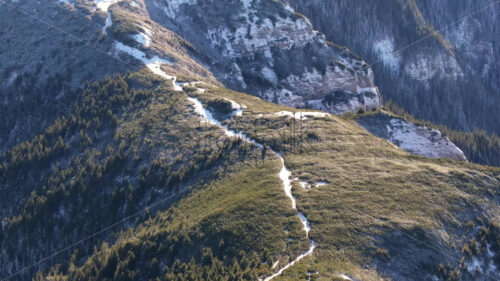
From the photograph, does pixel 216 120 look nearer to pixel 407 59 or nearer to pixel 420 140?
pixel 420 140

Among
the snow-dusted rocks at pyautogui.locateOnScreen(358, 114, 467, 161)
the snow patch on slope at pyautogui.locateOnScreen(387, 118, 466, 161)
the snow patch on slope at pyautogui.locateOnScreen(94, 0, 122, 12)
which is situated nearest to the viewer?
the snow-dusted rocks at pyautogui.locateOnScreen(358, 114, 467, 161)

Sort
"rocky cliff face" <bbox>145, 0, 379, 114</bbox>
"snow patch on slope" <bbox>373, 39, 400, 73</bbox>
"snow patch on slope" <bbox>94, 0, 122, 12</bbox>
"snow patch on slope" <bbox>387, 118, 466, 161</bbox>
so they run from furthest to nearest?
"snow patch on slope" <bbox>373, 39, 400, 73</bbox>, "rocky cliff face" <bbox>145, 0, 379, 114</bbox>, "snow patch on slope" <bbox>94, 0, 122, 12</bbox>, "snow patch on slope" <bbox>387, 118, 466, 161</bbox>

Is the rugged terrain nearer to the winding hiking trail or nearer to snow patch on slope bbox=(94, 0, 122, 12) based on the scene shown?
the winding hiking trail

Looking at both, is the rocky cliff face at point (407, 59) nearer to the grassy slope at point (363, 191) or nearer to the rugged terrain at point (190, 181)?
the rugged terrain at point (190, 181)

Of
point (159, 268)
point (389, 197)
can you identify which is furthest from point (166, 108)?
point (389, 197)

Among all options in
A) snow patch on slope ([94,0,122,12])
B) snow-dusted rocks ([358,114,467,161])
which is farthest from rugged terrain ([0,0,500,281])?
snow patch on slope ([94,0,122,12])

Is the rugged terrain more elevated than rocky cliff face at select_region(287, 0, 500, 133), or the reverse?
rocky cliff face at select_region(287, 0, 500, 133)

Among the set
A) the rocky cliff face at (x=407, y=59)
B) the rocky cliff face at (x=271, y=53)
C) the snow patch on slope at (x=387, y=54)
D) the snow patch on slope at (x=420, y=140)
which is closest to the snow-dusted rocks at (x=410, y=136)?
the snow patch on slope at (x=420, y=140)
